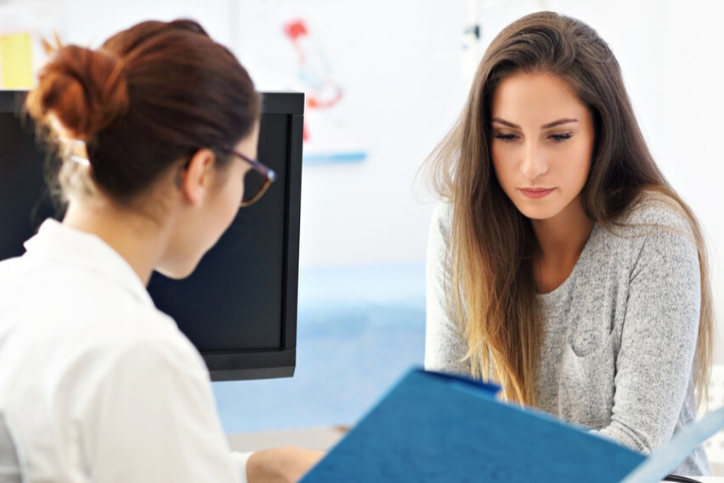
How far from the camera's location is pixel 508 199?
4.62 feet

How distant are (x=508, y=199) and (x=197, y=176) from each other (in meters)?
0.76

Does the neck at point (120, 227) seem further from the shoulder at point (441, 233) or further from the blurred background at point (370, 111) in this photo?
the blurred background at point (370, 111)

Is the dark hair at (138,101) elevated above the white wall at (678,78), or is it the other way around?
the dark hair at (138,101)

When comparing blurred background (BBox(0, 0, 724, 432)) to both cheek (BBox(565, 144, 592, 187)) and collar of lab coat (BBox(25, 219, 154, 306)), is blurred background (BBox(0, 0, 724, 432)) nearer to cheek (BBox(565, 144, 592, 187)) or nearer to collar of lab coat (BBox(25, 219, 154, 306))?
cheek (BBox(565, 144, 592, 187))

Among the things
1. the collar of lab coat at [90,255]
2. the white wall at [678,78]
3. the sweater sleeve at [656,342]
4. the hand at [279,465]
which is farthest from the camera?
the white wall at [678,78]

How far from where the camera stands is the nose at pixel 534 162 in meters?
1.23

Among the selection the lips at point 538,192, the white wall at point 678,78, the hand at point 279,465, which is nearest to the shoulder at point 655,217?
the lips at point 538,192

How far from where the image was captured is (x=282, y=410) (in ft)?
11.2

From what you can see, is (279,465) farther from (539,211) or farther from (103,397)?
(539,211)

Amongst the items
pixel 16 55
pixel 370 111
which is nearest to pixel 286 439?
pixel 16 55

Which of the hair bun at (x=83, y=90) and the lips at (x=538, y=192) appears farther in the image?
the lips at (x=538, y=192)

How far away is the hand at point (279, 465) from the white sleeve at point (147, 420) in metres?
0.23

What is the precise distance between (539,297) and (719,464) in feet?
1.70

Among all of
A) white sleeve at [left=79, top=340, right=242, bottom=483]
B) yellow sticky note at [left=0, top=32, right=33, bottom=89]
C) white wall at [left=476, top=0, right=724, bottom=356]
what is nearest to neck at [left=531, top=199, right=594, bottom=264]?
white sleeve at [left=79, top=340, right=242, bottom=483]
